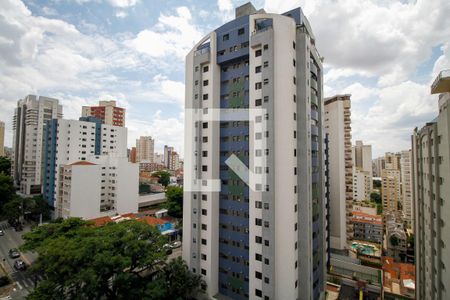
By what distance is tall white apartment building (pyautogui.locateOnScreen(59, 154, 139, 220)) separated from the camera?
129 feet

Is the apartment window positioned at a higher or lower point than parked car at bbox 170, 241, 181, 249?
higher

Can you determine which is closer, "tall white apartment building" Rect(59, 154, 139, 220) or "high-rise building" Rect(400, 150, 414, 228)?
"tall white apartment building" Rect(59, 154, 139, 220)

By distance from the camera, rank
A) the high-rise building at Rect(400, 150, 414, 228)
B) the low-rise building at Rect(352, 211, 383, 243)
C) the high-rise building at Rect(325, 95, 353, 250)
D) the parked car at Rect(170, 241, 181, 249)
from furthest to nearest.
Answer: the high-rise building at Rect(400, 150, 414, 228)
the low-rise building at Rect(352, 211, 383, 243)
the high-rise building at Rect(325, 95, 353, 250)
the parked car at Rect(170, 241, 181, 249)

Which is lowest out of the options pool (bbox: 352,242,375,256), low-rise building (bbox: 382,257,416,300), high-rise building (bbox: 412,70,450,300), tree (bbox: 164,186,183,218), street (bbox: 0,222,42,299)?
low-rise building (bbox: 382,257,416,300)

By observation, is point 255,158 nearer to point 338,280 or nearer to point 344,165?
point 338,280

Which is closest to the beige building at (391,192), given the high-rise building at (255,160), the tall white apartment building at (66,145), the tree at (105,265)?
the high-rise building at (255,160)

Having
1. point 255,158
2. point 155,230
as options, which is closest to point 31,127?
point 155,230

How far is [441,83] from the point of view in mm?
15562

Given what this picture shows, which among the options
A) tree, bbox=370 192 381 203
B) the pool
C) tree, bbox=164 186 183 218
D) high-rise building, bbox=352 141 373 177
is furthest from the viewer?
high-rise building, bbox=352 141 373 177

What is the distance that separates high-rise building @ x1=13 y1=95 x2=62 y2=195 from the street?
19.3 meters

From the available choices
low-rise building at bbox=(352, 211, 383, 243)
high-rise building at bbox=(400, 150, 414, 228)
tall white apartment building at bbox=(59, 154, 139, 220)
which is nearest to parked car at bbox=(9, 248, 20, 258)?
tall white apartment building at bbox=(59, 154, 139, 220)

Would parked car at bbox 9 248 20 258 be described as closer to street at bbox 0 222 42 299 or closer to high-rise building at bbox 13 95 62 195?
street at bbox 0 222 42 299

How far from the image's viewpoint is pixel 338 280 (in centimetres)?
2919

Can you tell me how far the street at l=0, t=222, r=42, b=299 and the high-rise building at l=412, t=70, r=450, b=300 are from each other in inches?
1438
